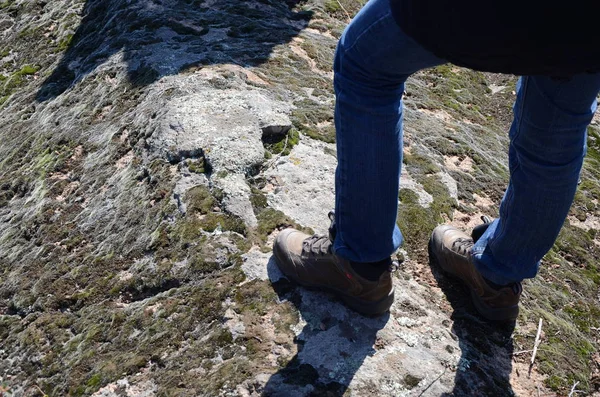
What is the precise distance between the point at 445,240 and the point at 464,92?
2624 millimetres

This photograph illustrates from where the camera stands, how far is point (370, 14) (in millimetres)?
2275

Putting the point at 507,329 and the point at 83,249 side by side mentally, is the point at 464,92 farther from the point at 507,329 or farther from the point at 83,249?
the point at 83,249

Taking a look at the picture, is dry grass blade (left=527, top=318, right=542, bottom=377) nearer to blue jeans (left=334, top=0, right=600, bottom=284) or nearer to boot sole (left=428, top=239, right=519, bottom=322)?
boot sole (left=428, top=239, right=519, bottom=322)

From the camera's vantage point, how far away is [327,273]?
120 inches

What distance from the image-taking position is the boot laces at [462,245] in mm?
3270

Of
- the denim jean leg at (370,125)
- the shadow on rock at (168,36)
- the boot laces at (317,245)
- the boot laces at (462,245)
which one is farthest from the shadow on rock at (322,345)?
the shadow on rock at (168,36)

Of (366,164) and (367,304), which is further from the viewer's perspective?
(367,304)

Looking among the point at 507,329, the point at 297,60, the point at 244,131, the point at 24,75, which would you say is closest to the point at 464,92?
the point at 297,60

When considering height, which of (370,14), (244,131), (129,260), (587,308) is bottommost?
(587,308)

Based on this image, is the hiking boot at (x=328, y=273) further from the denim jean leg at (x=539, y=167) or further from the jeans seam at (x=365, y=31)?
the jeans seam at (x=365, y=31)

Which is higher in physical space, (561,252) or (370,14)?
(370,14)

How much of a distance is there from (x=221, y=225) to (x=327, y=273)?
750 millimetres

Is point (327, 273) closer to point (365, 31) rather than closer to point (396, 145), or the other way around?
point (396, 145)

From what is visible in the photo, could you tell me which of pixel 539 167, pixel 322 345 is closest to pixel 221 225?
pixel 322 345
